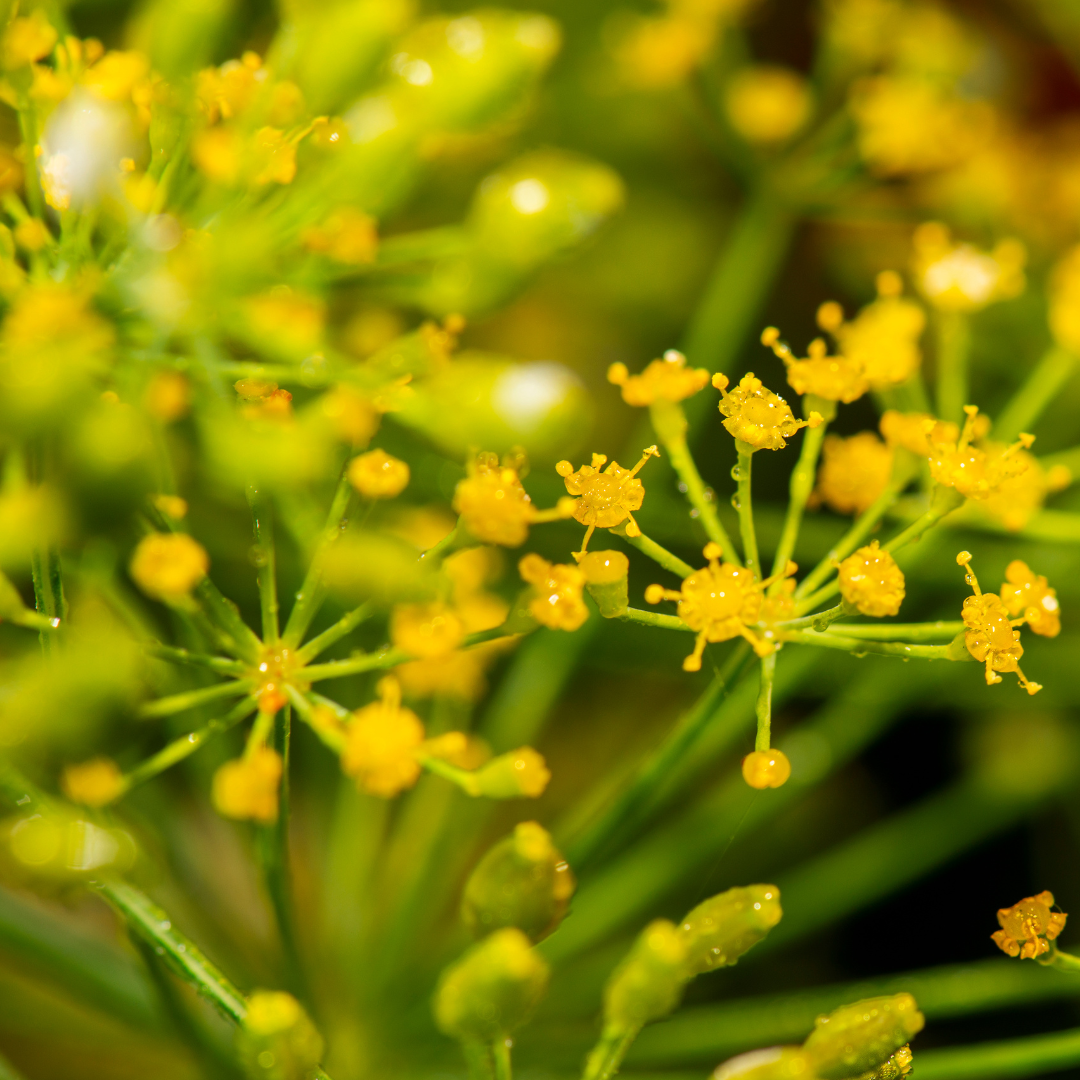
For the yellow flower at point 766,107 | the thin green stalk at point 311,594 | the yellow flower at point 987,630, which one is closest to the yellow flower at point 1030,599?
the yellow flower at point 987,630

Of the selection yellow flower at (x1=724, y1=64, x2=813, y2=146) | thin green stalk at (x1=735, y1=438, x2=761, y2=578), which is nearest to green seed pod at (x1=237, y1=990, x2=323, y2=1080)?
thin green stalk at (x1=735, y1=438, x2=761, y2=578)

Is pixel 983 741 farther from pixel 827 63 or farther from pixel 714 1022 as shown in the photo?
pixel 827 63

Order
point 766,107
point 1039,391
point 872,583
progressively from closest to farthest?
point 872,583 → point 1039,391 → point 766,107

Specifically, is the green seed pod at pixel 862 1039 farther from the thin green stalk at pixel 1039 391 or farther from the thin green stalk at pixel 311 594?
the thin green stalk at pixel 1039 391

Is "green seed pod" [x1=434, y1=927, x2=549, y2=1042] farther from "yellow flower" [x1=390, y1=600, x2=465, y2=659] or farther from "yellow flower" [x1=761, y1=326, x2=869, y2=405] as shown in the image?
"yellow flower" [x1=761, y1=326, x2=869, y2=405]

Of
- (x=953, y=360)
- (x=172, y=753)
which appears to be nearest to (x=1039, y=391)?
(x=953, y=360)

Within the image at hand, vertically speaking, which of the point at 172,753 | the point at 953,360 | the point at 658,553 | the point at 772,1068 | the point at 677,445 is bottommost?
the point at 772,1068

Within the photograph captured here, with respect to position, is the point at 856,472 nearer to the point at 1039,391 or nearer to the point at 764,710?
the point at 764,710

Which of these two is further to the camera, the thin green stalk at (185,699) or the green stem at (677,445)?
the green stem at (677,445)
